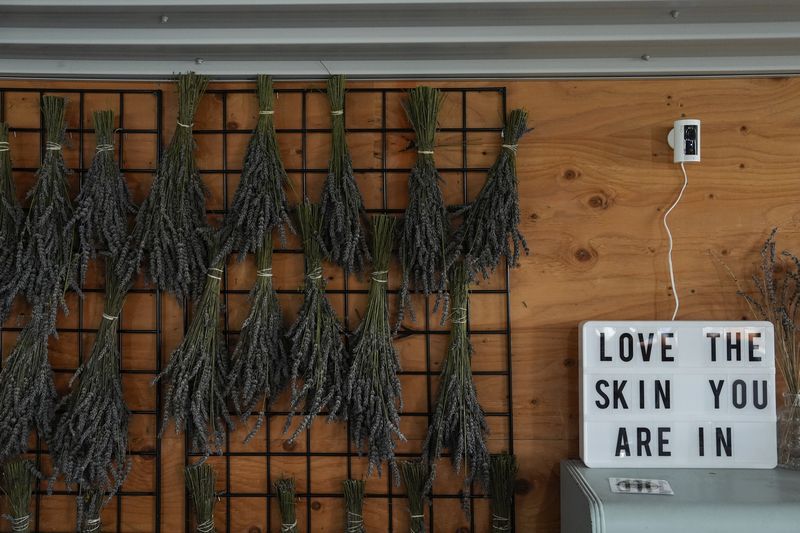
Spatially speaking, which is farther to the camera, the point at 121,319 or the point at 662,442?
the point at 121,319

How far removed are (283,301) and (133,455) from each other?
0.71 meters

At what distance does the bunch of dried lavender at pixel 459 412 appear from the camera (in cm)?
199

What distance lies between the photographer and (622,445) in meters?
1.98

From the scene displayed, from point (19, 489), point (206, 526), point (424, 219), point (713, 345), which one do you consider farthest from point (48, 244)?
point (713, 345)

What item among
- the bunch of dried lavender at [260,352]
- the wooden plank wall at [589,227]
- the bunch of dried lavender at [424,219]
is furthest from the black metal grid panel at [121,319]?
the bunch of dried lavender at [424,219]

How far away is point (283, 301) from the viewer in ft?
7.00

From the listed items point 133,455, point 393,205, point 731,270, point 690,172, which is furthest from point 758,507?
point 133,455

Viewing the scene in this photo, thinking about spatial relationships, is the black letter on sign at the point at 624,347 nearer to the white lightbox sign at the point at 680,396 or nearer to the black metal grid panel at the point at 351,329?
the white lightbox sign at the point at 680,396

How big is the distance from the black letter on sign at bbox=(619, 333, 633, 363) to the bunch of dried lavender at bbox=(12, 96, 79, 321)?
68.3 inches

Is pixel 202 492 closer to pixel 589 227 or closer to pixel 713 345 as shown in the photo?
pixel 589 227

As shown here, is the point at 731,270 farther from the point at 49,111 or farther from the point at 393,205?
the point at 49,111

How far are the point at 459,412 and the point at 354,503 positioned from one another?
457 mm

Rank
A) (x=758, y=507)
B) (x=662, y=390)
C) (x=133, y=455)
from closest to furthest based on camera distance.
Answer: (x=758, y=507)
(x=662, y=390)
(x=133, y=455)

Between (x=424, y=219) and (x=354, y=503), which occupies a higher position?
(x=424, y=219)
